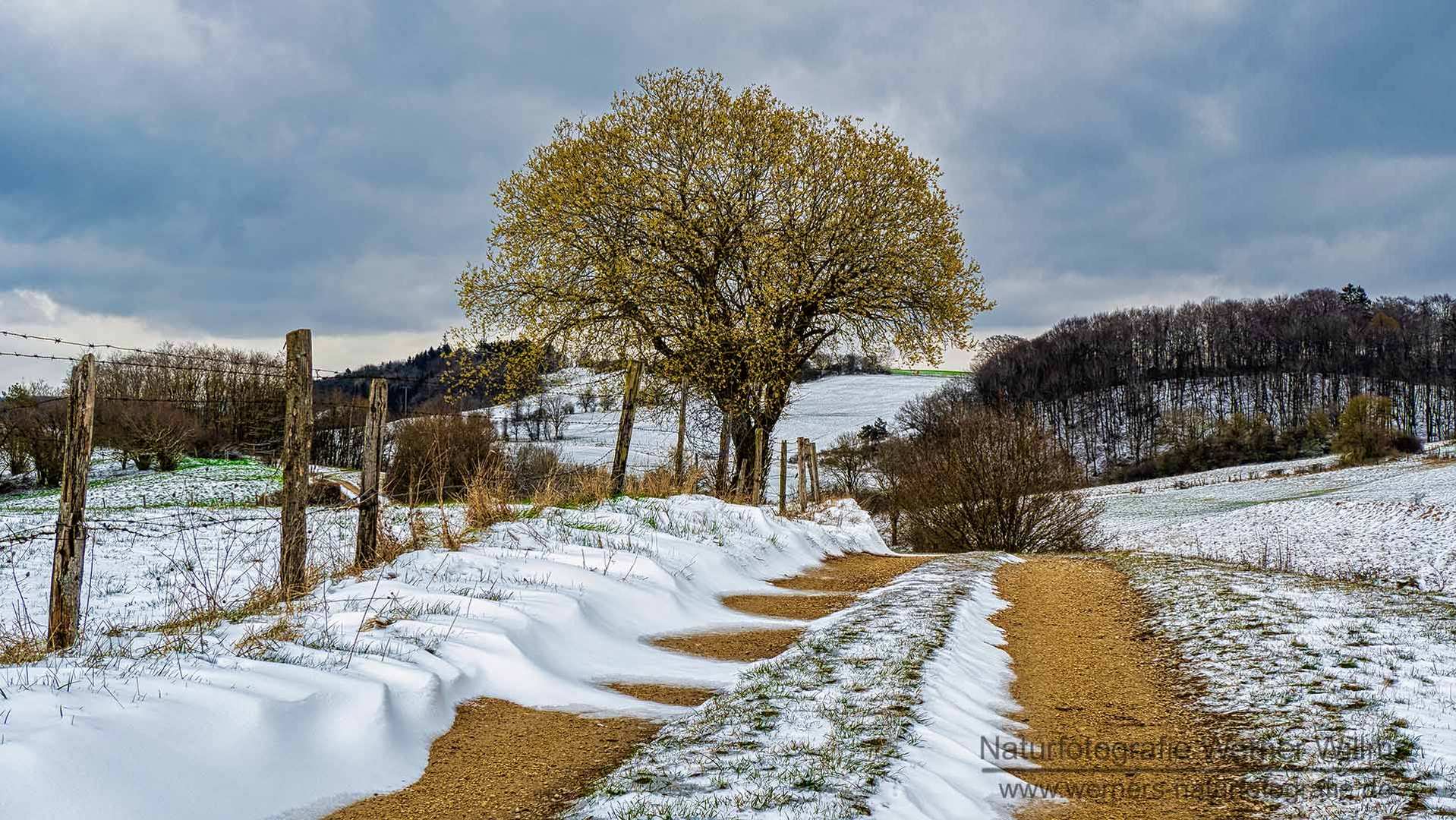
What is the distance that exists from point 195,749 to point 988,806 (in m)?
3.46

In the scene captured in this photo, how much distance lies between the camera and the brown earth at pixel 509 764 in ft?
11.7

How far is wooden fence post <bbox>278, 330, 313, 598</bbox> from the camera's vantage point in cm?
686

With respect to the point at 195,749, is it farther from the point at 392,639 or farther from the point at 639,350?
the point at 639,350

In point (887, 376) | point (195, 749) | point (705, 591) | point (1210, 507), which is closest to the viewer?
point (195, 749)

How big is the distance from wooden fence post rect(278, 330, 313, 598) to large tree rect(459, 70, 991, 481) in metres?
11.9

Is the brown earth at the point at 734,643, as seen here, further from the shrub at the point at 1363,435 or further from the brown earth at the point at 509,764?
the shrub at the point at 1363,435

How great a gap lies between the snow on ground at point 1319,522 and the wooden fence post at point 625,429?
10957 mm

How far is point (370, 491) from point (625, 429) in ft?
19.8

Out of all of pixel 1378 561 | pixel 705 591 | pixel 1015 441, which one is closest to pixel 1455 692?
pixel 705 591

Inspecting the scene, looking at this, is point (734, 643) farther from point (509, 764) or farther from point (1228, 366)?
point (1228, 366)

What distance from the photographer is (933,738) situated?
4.28 meters

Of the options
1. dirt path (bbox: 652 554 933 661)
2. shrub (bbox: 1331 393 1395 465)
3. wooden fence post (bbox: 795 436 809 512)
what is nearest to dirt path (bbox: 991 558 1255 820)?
dirt path (bbox: 652 554 933 661)

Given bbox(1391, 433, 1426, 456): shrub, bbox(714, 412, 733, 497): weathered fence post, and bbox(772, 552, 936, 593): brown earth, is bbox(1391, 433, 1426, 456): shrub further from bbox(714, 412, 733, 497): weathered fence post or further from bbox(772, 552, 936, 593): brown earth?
bbox(772, 552, 936, 593): brown earth

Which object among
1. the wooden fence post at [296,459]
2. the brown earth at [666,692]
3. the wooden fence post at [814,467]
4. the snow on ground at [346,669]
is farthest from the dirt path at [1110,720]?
the wooden fence post at [814,467]
